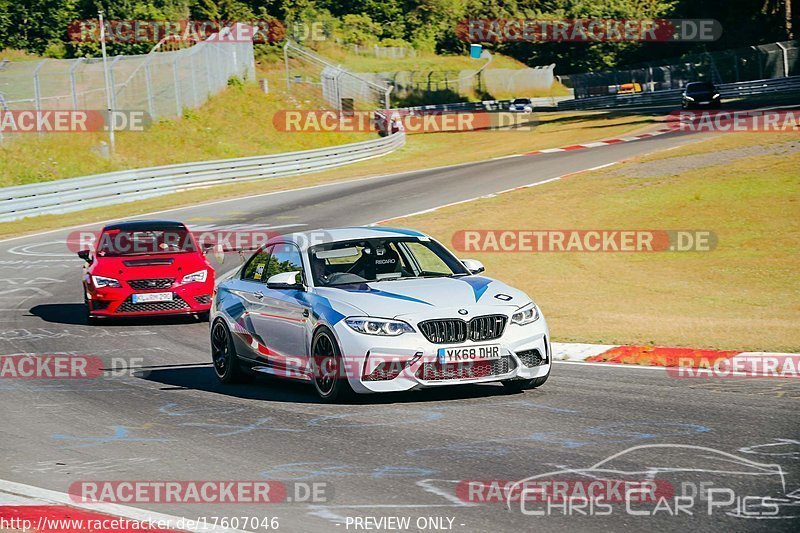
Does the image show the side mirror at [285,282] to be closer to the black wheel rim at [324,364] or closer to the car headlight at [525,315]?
the black wheel rim at [324,364]

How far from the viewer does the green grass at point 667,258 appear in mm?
15137

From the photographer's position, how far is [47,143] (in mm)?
42344

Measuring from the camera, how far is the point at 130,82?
46188 mm

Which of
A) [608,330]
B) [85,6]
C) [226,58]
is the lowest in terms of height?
[608,330]

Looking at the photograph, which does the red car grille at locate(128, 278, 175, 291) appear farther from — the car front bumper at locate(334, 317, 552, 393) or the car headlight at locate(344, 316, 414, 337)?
→ the car headlight at locate(344, 316, 414, 337)

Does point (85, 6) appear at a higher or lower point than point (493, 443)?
higher

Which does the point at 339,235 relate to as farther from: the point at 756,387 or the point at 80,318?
the point at 80,318

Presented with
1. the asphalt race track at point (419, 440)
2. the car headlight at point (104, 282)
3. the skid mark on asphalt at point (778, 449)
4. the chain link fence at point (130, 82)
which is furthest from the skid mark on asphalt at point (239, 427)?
the chain link fence at point (130, 82)

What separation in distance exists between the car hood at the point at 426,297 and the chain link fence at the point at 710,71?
2769 inches

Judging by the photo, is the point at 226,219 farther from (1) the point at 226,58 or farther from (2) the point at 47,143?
(1) the point at 226,58

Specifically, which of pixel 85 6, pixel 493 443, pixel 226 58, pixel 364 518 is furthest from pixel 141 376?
pixel 85 6

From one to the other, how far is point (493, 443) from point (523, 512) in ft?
5.98

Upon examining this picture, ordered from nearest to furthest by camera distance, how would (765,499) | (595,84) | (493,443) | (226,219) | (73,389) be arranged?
(765,499)
(493,443)
(73,389)
(226,219)
(595,84)

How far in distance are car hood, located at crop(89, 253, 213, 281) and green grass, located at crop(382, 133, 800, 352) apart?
5.49 meters
